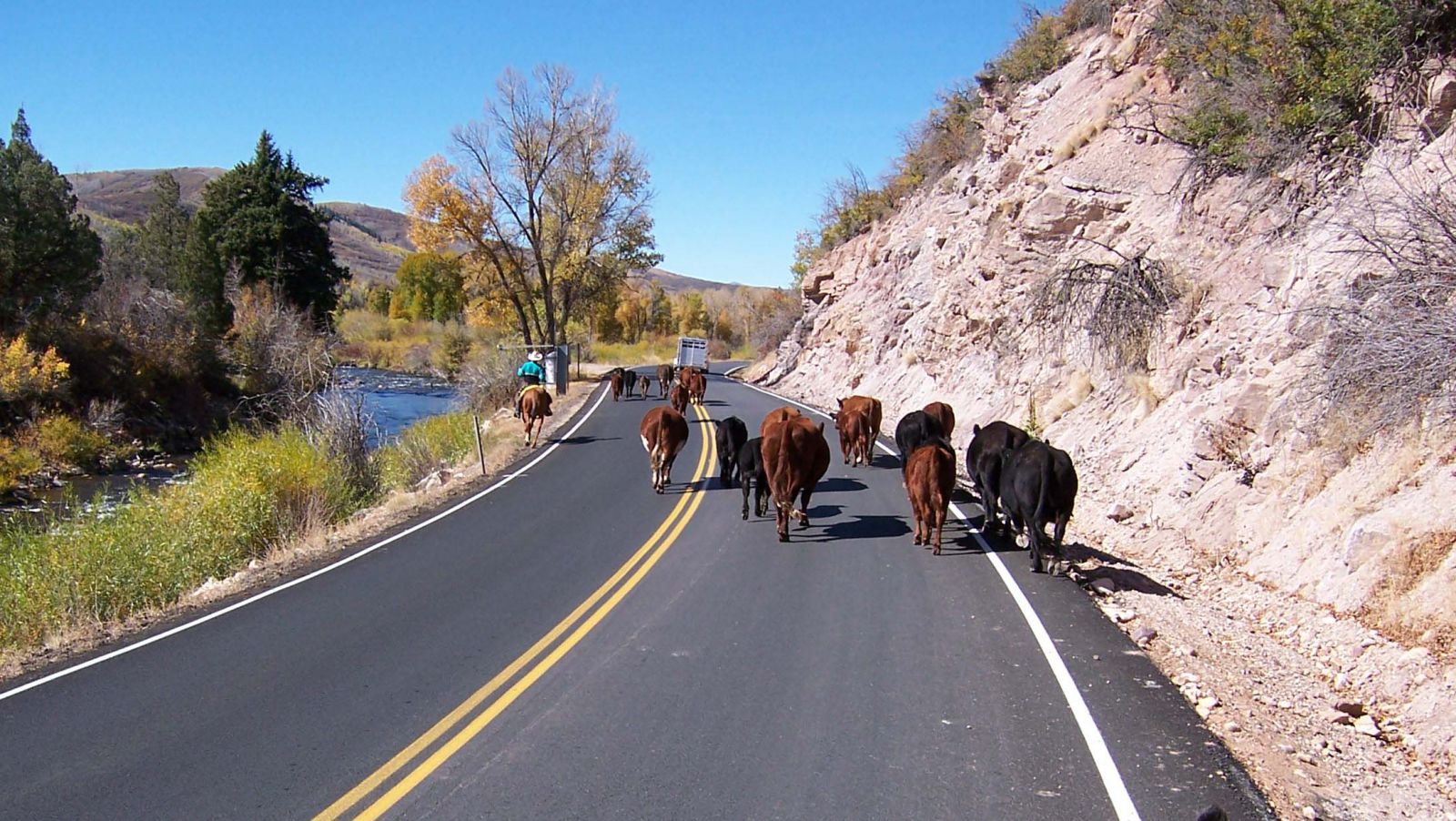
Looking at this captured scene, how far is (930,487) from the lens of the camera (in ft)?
37.1

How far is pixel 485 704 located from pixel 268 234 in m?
48.9

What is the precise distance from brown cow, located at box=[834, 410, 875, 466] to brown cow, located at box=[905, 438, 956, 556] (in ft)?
21.7

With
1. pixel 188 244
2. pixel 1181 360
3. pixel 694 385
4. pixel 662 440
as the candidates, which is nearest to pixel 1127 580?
pixel 1181 360

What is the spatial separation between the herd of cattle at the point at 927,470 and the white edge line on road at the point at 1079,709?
0.79 metres

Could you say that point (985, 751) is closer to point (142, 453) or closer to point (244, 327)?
point (142, 453)

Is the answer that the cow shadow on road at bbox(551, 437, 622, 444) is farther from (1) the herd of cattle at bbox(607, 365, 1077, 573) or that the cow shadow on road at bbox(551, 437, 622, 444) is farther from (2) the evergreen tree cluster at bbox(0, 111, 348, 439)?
(2) the evergreen tree cluster at bbox(0, 111, 348, 439)

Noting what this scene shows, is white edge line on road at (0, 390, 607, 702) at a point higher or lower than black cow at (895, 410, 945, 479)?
lower

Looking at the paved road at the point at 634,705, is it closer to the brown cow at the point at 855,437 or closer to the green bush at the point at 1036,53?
the brown cow at the point at 855,437

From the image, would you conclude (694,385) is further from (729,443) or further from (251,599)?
(251,599)

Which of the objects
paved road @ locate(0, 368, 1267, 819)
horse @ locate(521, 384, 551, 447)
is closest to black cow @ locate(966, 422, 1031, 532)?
paved road @ locate(0, 368, 1267, 819)

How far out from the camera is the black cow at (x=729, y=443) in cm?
1608

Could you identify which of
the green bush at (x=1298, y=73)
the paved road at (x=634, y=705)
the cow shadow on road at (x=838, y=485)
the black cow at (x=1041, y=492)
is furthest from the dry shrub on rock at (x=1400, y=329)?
the cow shadow on road at (x=838, y=485)

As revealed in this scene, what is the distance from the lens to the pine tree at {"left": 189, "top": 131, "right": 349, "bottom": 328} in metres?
49.0

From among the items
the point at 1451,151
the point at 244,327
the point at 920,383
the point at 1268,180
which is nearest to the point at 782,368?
the point at 920,383
